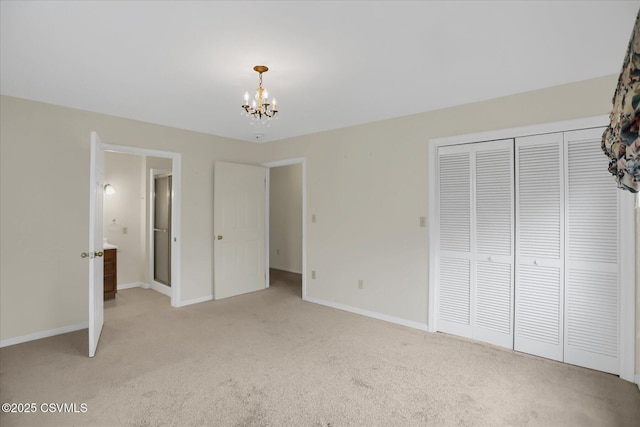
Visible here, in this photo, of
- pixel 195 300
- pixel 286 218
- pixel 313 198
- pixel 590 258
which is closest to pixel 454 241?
pixel 590 258

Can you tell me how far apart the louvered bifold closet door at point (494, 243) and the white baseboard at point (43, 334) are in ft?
13.8

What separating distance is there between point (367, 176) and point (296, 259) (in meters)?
3.31

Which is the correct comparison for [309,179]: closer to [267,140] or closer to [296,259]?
[267,140]

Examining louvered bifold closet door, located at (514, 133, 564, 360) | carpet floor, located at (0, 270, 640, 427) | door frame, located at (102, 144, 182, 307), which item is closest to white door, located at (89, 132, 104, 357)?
carpet floor, located at (0, 270, 640, 427)

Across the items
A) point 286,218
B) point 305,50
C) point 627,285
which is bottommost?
point 627,285

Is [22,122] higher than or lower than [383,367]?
higher

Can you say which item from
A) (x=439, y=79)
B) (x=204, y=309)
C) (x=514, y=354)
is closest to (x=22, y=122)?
(x=204, y=309)

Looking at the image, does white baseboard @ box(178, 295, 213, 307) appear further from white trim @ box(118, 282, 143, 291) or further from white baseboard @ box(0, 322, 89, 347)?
white trim @ box(118, 282, 143, 291)

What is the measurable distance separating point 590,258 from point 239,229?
4.17m

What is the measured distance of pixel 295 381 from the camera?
2.59 metres

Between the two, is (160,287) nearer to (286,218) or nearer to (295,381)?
(286,218)

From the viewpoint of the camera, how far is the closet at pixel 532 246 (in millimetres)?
2762

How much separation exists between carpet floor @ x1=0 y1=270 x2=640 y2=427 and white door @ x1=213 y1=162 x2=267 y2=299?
Result: 1247mm

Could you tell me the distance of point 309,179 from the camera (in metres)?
4.84
